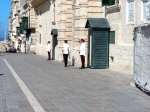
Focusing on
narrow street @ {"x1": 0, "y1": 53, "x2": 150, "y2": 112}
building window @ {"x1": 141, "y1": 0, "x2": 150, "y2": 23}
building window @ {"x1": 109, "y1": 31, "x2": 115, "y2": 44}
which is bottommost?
narrow street @ {"x1": 0, "y1": 53, "x2": 150, "y2": 112}

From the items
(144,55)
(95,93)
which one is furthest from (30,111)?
(144,55)

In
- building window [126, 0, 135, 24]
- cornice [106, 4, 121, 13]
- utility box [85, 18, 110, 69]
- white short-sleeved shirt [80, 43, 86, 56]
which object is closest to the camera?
building window [126, 0, 135, 24]

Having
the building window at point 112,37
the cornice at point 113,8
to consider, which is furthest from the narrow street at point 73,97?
the building window at point 112,37

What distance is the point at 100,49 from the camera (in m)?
20.5

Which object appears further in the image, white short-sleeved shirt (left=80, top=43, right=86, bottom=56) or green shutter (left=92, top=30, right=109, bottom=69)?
white short-sleeved shirt (left=80, top=43, right=86, bottom=56)

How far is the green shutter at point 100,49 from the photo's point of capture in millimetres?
20422

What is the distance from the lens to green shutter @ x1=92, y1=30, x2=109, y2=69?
2042cm

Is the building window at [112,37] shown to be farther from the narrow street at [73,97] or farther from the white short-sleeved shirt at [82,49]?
the narrow street at [73,97]

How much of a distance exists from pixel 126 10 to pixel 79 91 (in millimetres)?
6891

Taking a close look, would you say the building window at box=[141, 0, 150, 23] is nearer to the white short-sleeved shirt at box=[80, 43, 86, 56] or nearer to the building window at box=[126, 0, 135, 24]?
the building window at box=[126, 0, 135, 24]

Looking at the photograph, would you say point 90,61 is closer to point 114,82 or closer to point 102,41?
point 102,41

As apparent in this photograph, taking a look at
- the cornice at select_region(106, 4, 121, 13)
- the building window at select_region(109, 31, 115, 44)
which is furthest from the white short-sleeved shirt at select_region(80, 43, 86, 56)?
the cornice at select_region(106, 4, 121, 13)

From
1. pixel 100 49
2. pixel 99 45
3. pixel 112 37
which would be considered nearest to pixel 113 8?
pixel 112 37

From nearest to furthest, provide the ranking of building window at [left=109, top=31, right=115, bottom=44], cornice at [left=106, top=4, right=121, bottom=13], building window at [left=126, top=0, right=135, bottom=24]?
building window at [left=126, top=0, right=135, bottom=24] → cornice at [left=106, top=4, right=121, bottom=13] → building window at [left=109, top=31, right=115, bottom=44]
